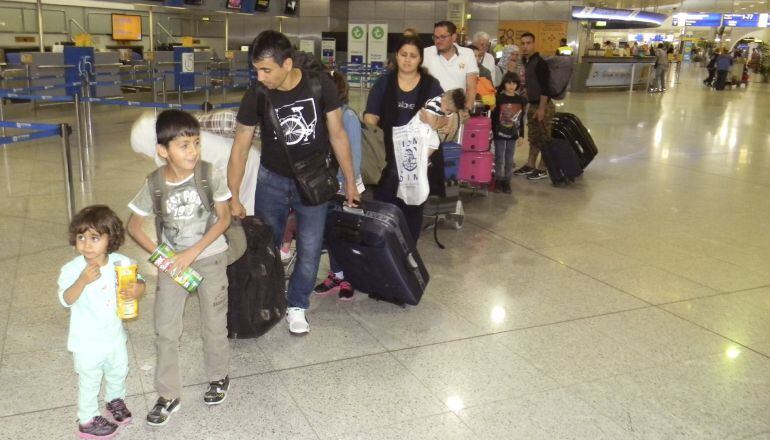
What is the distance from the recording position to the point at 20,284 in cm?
450

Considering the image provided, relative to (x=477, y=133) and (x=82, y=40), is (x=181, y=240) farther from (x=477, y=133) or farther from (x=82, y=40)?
(x=82, y=40)

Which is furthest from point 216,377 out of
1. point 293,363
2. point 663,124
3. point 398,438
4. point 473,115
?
point 663,124

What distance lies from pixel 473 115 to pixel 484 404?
165 inches

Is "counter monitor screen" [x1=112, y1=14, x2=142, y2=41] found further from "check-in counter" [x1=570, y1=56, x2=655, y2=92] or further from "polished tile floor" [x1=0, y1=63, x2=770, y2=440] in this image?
"check-in counter" [x1=570, y1=56, x2=655, y2=92]

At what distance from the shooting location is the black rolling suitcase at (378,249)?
158 inches

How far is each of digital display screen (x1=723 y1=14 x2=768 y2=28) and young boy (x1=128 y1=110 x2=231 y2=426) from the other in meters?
47.8

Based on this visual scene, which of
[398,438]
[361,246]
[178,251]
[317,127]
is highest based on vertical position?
[317,127]

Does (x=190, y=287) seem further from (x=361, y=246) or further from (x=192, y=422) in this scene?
(x=361, y=246)

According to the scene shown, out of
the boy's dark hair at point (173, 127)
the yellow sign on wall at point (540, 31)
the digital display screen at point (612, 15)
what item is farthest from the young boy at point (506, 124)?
the digital display screen at point (612, 15)

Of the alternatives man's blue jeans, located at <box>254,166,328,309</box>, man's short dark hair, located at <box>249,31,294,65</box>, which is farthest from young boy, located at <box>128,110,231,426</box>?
man's blue jeans, located at <box>254,166,328,309</box>

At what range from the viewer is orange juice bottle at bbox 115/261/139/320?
2.54 metres

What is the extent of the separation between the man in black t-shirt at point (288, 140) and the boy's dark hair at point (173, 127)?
622 millimetres

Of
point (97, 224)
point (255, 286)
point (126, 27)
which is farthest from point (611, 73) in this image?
point (97, 224)

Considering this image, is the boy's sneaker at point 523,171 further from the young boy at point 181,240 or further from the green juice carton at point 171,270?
the green juice carton at point 171,270
